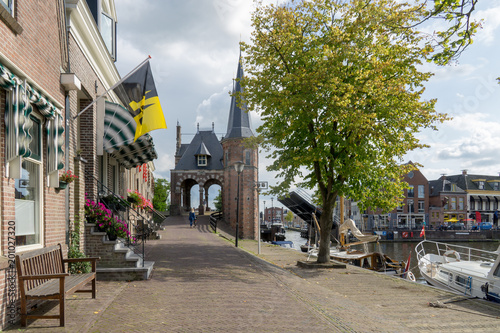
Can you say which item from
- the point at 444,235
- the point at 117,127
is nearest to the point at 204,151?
the point at 444,235

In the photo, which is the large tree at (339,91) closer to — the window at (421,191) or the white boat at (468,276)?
the white boat at (468,276)

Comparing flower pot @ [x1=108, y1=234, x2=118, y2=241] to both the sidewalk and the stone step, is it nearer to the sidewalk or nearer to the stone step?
the stone step

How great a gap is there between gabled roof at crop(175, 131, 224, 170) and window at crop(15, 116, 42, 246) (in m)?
45.6

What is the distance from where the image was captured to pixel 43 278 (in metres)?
5.80

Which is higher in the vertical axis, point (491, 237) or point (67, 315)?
point (67, 315)

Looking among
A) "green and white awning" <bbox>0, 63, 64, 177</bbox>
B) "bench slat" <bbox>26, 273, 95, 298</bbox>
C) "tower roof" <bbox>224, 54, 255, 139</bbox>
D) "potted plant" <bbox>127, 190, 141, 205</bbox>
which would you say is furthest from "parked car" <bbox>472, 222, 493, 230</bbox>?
"green and white awning" <bbox>0, 63, 64, 177</bbox>

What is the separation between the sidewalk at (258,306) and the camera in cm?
651

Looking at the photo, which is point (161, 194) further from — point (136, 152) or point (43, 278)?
point (43, 278)

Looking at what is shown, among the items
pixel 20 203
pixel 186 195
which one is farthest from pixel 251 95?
pixel 186 195

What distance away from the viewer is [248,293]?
29.3 feet

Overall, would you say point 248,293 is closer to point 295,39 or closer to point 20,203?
point 20,203

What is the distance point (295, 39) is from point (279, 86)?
169cm

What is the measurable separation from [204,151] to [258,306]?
152 ft

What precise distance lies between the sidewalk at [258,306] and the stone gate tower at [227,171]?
2952 cm
